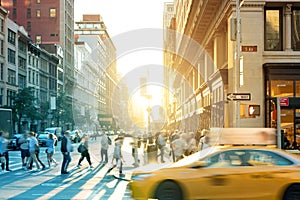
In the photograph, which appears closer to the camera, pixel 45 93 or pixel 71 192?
pixel 71 192

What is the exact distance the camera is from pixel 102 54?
503 ft

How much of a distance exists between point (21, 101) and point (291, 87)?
1890 inches

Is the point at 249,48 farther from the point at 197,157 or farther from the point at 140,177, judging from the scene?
the point at 140,177

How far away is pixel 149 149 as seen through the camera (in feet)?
85.5

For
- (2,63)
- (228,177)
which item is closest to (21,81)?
(2,63)

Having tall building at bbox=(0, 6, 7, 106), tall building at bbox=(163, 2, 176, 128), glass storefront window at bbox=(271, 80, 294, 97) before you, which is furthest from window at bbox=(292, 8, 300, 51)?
tall building at bbox=(163, 2, 176, 128)

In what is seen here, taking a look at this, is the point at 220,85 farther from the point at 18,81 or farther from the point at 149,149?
the point at 18,81

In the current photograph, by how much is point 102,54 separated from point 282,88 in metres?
127

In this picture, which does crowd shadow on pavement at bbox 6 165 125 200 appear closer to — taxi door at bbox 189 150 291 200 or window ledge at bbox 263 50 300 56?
taxi door at bbox 189 150 291 200

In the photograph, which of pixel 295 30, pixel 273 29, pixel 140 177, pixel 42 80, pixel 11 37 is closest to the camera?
pixel 140 177

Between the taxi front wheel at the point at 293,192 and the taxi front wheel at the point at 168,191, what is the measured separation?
2.35 meters

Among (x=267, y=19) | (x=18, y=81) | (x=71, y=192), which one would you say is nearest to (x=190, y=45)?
(x=267, y=19)

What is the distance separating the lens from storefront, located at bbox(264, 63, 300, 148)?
27905mm

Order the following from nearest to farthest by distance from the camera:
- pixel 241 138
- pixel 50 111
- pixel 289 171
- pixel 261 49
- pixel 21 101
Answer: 1. pixel 289 171
2. pixel 241 138
3. pixel 261 49
4. pixel 21 101
5. pixel 50 111
